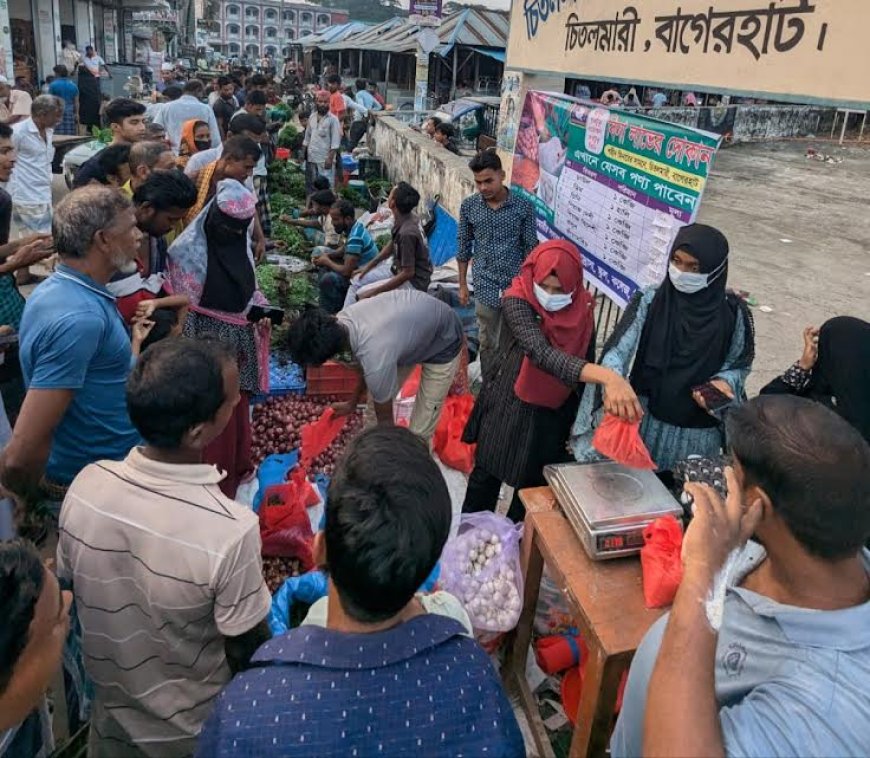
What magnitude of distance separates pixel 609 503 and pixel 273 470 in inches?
90.7

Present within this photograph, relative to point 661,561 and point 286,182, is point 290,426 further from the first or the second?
point 286,182

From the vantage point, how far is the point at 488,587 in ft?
8.64

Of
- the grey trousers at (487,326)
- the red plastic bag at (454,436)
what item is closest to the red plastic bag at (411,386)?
the red plastic bag at (454,436)

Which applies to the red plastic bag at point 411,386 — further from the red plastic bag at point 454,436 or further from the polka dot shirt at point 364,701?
the polka dot shirt at point 364,701

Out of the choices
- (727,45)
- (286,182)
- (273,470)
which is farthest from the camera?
(286,182)

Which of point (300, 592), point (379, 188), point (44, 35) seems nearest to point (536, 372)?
point (300, 592)

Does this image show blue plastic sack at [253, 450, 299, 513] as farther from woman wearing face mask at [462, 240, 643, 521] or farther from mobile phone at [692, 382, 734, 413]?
mobile phone at [692, 382, 734, 413]

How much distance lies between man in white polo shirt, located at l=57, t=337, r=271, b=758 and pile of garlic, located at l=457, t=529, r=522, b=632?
1.02 meters

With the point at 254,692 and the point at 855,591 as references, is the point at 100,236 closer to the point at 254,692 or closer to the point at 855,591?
the point at 254,692

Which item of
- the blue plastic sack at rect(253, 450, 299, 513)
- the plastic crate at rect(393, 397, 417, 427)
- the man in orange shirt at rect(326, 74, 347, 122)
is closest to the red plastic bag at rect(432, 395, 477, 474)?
the plastic crate at rect(393, 397, 417, 427)

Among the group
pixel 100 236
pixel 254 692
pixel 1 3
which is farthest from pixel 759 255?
pixel 1 3

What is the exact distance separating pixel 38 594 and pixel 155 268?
2.48m

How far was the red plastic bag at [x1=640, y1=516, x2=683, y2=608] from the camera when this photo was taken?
1.97m

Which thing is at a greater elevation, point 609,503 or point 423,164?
point 423,164
